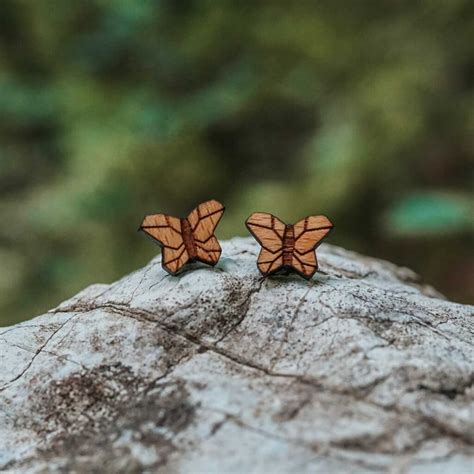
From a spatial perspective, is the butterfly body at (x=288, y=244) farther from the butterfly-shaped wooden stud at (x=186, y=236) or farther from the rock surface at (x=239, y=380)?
the butterfly-shaped wooden stud at (x=186, y=236)

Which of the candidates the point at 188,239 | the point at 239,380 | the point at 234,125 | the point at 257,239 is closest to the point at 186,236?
the point at 188,239

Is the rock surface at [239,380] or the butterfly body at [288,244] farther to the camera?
the butterfly body at [288,244]

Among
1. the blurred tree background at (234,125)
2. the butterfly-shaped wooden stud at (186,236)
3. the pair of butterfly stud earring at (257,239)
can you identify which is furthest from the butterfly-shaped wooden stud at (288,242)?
the blurred tree background at (234,125)

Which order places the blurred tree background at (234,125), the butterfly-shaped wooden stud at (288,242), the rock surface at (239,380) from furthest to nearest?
the blurred tree background at (234,125), the butterfly-shaped wooden stud at (288,242), the rock surface at (239,380)

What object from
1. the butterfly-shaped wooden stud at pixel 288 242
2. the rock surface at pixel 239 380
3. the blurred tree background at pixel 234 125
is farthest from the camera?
the blurred tree background at pixel 234 125

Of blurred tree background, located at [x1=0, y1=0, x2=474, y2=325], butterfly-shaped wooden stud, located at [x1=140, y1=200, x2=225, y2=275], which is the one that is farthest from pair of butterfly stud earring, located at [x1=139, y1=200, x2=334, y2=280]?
blurred tree background, located at [x1=0, y1=0, x2=474, y2=325]

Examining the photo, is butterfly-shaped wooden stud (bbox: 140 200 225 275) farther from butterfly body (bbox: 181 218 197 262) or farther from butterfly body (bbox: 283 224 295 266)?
butterfly body (bbox: 283 224 295 266)

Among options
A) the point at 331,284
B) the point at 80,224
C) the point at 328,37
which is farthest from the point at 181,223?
the point at 328,37
